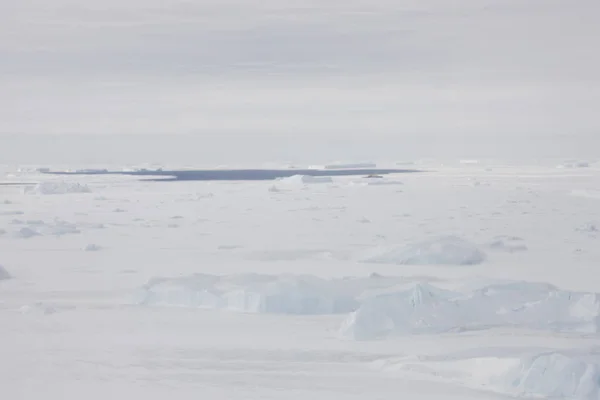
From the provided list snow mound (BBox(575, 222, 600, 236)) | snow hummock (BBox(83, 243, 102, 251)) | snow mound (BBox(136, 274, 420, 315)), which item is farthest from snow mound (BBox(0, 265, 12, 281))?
→ snow mound (BBox(575, 222, 600, 236))

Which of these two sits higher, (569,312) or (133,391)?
(569,312)

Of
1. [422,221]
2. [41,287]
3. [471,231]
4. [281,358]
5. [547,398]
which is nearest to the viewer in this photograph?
[547,398]

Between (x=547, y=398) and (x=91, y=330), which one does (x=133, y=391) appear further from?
(x=547, y=398)

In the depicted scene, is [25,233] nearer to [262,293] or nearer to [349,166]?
[262,293]

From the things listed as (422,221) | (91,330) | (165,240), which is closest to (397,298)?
(91,330)

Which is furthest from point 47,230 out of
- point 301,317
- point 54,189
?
point 54,189
